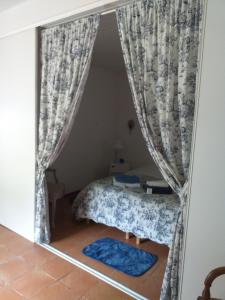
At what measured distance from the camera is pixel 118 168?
5035 mm

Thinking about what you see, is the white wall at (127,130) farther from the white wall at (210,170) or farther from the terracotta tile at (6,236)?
the white wall at (210,170)

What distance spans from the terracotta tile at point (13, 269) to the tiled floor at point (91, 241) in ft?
1.38

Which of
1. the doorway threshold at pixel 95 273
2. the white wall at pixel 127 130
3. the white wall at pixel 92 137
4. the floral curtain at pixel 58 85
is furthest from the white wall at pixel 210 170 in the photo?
the white wall at pixel 127 130

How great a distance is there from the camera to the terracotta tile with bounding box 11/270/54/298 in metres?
2.22

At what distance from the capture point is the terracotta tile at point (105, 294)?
2.21m

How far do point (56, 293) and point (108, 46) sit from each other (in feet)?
9.60

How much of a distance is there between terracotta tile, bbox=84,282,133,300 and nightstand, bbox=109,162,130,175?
276cm

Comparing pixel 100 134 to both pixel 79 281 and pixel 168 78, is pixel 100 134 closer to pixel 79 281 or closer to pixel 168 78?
pixel 79 281

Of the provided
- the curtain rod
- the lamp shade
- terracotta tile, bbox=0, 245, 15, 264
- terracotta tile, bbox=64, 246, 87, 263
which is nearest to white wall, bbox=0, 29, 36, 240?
terracotta tile, bbox=0, 245, 15, 264

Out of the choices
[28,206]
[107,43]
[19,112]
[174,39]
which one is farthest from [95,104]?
[174,39]

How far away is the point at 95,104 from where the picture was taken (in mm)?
4945

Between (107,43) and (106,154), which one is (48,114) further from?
(106,154)

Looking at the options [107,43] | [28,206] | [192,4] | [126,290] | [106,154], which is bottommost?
[126,290]

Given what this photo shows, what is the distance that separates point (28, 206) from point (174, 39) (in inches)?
90.9
